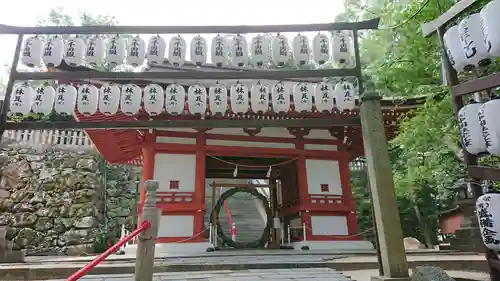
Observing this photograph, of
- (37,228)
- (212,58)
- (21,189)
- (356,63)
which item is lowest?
(37,228)

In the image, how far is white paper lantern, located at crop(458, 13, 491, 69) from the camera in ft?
12.8

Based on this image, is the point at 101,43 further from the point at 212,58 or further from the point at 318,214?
the point at 318,214

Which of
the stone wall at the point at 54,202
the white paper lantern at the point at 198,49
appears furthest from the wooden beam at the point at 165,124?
the stone wall at the point at 54,202

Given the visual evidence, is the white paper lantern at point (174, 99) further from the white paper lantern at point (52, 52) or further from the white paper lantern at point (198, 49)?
the white paper lantern at point (52, 52)

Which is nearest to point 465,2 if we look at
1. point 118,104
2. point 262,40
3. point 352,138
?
point 262,40

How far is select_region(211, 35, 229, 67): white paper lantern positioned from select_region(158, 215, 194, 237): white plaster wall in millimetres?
5574

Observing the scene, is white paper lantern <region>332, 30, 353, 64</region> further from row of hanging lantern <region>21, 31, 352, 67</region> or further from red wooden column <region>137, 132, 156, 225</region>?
red wooden column <region>137, 132, 156, 225</region>

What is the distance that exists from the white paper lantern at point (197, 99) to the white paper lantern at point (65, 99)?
2035 millimetres

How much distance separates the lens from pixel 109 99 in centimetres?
553

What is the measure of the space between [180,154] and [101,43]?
522cm

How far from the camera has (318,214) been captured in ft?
34.4

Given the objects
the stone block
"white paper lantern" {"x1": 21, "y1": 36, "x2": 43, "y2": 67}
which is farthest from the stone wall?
the stone block

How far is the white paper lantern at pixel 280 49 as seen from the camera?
576 centimetres

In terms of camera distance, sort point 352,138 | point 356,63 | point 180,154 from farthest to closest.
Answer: point 352,138 < point 180,154 < point 356,63
